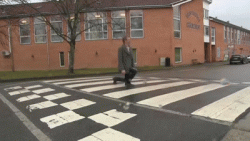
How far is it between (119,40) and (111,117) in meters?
18.3

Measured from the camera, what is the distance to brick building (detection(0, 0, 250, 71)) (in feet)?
69.6

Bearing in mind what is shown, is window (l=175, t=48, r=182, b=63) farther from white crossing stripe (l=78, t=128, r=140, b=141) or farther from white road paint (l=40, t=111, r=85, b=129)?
white crossing stripe (l=78, t=128, r=140, b=141)

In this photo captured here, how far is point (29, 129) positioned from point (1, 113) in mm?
1511

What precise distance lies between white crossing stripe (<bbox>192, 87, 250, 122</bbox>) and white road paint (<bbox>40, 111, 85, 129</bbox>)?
7.49ft

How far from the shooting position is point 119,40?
69.7 ft

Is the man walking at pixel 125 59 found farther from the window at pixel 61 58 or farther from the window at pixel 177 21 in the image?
the window at pixel 61 58

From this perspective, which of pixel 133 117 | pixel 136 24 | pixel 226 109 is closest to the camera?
pixel 133 117

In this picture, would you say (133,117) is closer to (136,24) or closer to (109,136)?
(109,136)

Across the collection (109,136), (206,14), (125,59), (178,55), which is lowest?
(109,136)

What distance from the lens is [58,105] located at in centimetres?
442

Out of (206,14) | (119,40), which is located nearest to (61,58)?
(119,40)

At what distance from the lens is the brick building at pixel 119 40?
69.6 ft

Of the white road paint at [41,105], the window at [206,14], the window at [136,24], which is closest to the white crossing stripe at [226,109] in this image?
the white road paint at [41,105]

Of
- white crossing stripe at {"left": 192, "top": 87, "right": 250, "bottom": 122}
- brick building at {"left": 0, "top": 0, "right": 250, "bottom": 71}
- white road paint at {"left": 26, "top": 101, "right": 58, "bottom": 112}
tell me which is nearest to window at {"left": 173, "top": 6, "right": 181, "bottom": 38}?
brick building at {"left": 0, "top": 0, "right": 250, "bottom": 71}
